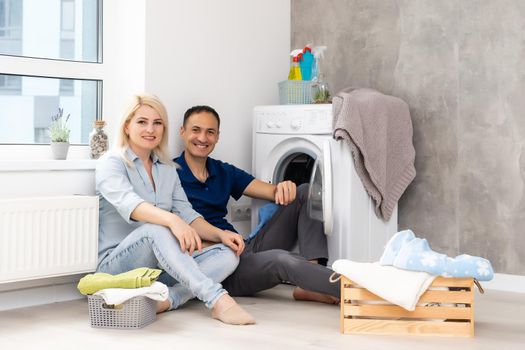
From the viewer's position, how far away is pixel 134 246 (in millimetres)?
3092

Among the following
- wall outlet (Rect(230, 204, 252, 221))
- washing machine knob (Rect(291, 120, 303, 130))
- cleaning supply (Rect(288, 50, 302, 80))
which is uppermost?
cleaning supply (Rect(288, 50, 302, 80))

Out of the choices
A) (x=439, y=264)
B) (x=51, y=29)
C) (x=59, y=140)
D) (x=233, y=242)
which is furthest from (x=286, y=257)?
(x=51, y=29)

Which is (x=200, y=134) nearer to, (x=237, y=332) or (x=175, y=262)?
(x=175, y=262)

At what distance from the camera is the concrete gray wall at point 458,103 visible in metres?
3.74

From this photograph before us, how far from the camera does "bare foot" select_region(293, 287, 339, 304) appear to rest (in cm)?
331

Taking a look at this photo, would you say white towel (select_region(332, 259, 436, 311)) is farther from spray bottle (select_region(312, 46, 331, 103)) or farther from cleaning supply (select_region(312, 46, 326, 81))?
cleaning supply (select_region(312, 46, 326, 81))

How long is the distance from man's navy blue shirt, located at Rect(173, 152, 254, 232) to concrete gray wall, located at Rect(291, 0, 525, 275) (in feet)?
2.94

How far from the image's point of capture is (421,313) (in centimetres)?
273

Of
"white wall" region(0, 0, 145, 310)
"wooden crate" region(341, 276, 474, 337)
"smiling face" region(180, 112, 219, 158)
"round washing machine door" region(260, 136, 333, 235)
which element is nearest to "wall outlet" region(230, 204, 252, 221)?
"round washing machine door" region(260, 136, 333, 235)

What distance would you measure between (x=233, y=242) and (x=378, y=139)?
3.14ft

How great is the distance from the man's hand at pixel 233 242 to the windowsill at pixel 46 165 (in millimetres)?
645

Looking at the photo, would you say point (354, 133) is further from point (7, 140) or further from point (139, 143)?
point (7, 140)

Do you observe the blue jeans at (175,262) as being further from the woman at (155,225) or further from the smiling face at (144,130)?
the smiling face at (144,130)

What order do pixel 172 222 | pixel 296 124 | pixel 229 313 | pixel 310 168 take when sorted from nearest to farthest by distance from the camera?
pixel 229 313, pixel 172 222, pixel 296 124, pixel 310 168
